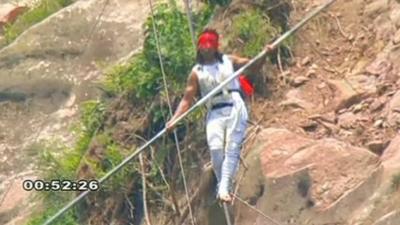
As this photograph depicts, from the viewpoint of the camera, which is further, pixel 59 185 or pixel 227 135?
pixel 59 185

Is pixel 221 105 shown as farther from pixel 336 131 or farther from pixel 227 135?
pixel 336 131

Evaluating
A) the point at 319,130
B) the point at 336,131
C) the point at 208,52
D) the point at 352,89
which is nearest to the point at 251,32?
the point at 352,89

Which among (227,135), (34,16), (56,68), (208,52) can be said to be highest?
(208,52)

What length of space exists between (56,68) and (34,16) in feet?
6.30

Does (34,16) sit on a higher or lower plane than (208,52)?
lower

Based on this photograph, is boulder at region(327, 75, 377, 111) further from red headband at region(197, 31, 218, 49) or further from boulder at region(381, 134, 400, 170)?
red headband at region(197, 31, 218, 49)

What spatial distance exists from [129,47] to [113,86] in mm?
1826

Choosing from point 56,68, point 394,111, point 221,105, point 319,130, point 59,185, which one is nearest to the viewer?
point 221,105

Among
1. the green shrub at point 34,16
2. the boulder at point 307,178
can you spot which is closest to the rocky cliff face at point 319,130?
the boulder at point 307,178

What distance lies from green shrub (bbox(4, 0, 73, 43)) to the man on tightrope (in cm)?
781

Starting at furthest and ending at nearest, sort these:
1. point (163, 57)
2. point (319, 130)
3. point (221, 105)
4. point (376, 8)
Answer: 1. point (163, 57)
2. point (376, 8)
3. point (319, 130)
4. point (221, 105)

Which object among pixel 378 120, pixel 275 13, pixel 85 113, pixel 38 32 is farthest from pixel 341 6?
pixel 38 32

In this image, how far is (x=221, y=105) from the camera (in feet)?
36.9

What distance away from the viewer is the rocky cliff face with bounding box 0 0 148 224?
55.3 ft
